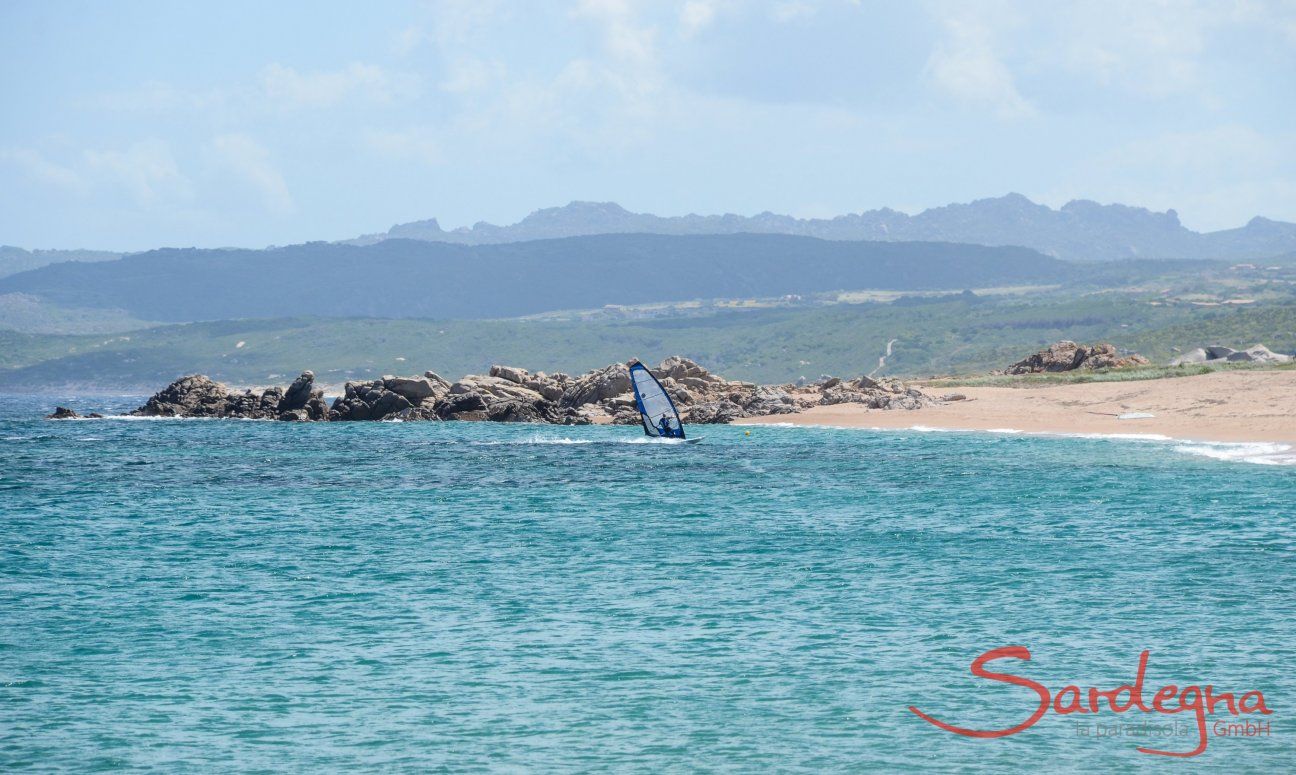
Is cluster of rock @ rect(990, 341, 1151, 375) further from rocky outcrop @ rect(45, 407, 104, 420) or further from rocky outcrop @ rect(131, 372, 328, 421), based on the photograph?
rocky outcrop @ rect(45, 407, 104, 420)

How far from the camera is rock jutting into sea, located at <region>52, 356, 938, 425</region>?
7912 cm

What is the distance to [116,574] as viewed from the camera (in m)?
28.6

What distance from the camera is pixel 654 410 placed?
215ft

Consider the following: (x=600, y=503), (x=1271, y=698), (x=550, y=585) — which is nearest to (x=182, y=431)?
(x=600, y=503)

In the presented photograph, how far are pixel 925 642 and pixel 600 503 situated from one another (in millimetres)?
20108

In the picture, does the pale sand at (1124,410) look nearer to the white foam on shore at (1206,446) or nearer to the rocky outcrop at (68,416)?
the white foam on shore at (1206,446)

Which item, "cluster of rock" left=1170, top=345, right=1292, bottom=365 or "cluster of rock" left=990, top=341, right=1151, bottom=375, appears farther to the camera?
"cluster of rock" left=990, top=341, right=1151, bottom=375

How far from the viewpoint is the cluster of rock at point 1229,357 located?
3295 inches

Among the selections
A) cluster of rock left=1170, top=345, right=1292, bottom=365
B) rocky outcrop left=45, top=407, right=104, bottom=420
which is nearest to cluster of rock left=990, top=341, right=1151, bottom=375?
cluster of rock left=1170, top=345, right=1292, bottom=365

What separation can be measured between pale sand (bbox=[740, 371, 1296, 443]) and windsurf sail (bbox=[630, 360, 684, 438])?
1034cm

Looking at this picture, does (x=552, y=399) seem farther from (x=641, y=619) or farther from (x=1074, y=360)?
(x=641, y=619)

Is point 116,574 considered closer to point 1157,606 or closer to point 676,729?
point 676,729

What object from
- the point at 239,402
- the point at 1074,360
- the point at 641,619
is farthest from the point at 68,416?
the point at 641,619

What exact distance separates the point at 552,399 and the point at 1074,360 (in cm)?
3371
